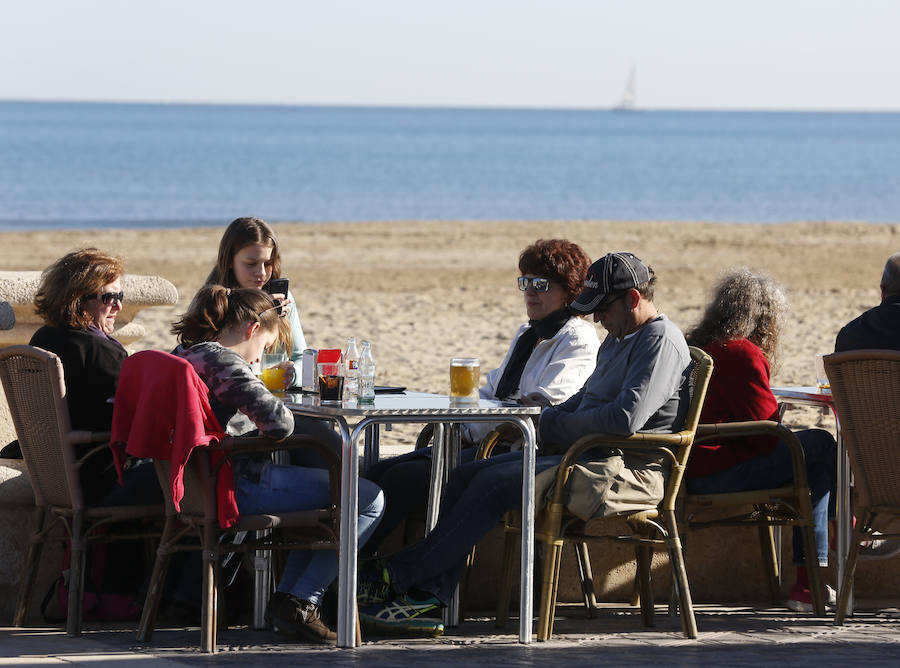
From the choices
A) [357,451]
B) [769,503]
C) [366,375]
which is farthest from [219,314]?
[769,503]

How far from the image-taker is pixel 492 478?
4.56 metres

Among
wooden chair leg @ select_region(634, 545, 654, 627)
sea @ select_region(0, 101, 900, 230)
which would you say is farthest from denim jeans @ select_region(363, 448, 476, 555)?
sea @ select_region(0, 101, 900, 230)

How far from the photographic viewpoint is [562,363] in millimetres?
5066

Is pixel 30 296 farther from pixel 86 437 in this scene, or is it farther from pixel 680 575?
pixel 680 575

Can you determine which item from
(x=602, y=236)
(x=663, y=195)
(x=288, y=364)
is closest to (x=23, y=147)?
(x=663, y=195)

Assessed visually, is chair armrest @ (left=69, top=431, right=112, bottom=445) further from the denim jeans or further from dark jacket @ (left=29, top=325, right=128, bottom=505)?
the denim jeans

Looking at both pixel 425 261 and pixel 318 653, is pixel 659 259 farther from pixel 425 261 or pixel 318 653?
pixel 318 653

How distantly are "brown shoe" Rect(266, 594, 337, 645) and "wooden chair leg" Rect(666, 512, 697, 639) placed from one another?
1.10 metres

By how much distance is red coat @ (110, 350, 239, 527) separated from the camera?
13.6 ft

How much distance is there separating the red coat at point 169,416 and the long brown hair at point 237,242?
142 centimetres

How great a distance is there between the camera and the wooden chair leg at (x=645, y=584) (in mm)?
4770

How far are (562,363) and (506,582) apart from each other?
2.62ft

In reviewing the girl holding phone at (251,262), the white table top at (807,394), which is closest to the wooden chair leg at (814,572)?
the white table top at (807,394)

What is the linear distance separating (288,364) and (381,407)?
2.42ft
